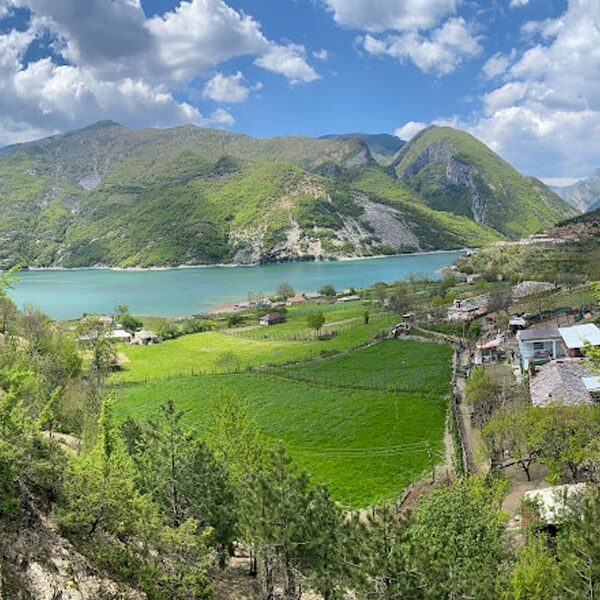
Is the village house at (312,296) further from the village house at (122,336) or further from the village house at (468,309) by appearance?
the village house at (122,336)

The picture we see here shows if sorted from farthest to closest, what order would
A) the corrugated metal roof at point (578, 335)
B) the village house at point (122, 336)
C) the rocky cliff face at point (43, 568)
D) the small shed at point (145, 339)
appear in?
1. the small shed at point (145, 339)
2. the village house at point (122, 336)
3. the corrugated metal roof at point (578, 335)
4. the rocky cliff face at point (43, 568)

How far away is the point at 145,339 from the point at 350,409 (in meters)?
54.2

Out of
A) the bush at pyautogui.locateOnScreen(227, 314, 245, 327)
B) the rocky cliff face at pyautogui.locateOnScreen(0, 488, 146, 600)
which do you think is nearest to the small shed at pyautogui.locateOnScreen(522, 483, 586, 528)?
the rocky cliff face at pyautogui.locateOnScreen(0, 488, 146, 600)

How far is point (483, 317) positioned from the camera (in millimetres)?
83750

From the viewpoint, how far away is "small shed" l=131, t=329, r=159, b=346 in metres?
96.2

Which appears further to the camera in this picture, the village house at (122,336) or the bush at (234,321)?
the bush at (234,321)

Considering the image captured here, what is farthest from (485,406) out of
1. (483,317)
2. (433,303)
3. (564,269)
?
(564,269)

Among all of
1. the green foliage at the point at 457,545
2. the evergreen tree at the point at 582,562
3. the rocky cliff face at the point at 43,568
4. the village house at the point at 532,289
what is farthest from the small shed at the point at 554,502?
the village house at the point at 532,289

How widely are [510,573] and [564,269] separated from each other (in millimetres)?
116356

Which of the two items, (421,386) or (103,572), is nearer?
(103,572)

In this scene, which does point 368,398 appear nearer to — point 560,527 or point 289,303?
point 560,527

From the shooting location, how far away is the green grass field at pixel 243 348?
244 feet

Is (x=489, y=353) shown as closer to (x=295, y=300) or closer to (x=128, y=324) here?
(x=128, y=324)

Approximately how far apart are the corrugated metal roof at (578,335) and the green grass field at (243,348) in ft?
Answer: 97.0
